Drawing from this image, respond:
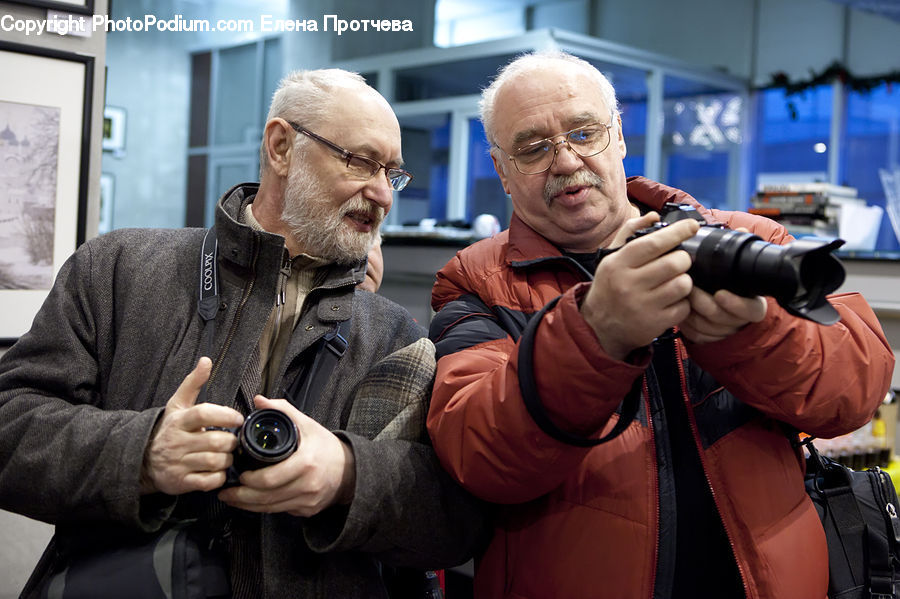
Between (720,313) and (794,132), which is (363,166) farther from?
(794,132)

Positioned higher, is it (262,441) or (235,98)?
(235,98)

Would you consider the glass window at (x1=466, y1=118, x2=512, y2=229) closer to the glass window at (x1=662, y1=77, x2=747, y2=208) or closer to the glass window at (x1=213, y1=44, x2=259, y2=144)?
the glass window at (x1=662, y1=77, x2=747, y2=208)

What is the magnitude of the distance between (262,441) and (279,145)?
76 cm

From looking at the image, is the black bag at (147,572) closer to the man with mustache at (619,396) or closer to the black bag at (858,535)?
the man with mustache at (619,396)

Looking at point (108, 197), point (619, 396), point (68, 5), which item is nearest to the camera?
point (619, 396)

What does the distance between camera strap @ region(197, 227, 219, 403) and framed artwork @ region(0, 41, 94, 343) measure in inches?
28.0

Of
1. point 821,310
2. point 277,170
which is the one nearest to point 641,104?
point 277,170

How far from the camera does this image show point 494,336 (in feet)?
4.45

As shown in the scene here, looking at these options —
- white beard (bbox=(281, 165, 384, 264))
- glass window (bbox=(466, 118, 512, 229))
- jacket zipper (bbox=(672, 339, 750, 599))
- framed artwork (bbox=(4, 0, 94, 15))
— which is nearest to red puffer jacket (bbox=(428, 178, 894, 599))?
jacket zipper (bbox=(672, 339, 750, 599))

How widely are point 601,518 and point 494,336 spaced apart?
1.06 ft

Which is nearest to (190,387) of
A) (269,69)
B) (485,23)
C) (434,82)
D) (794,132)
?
(434,82)

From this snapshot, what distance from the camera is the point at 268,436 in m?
1.16

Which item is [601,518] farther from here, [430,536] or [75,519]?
[75,519]

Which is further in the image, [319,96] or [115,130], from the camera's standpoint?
[115,130]
